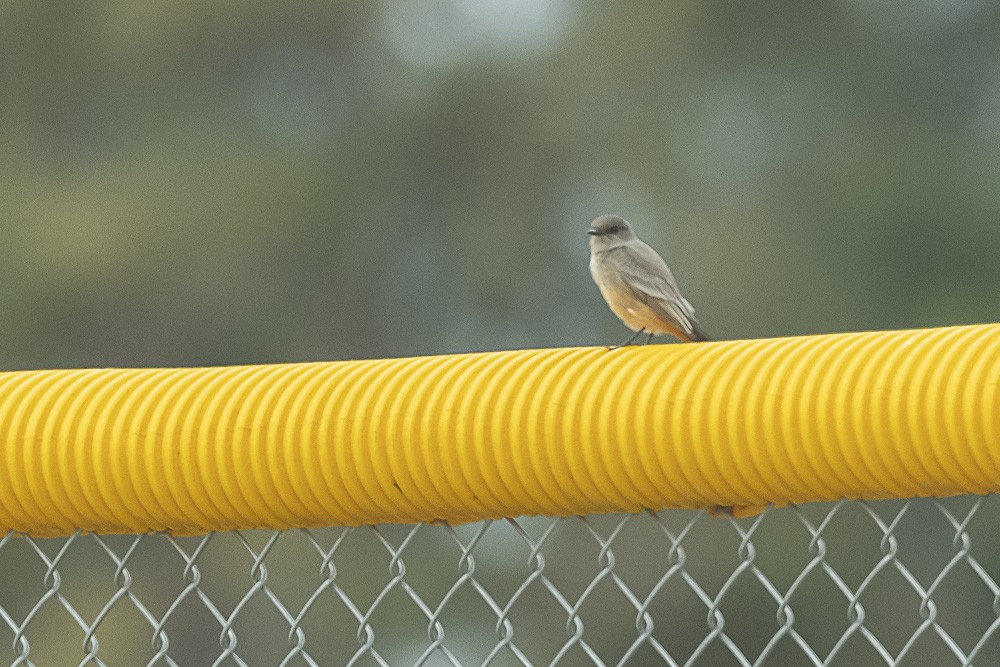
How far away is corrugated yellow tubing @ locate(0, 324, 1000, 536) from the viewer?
2.28m

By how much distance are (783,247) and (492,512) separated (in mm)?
15379

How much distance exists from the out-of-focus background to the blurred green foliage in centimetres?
3

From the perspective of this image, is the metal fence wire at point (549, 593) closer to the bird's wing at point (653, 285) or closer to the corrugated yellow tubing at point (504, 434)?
the bird's wing at point (653, 285)

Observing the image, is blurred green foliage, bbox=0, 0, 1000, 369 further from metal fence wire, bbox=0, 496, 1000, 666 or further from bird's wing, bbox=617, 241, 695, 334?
bird's wing, bbox=617, 241, 695, 334

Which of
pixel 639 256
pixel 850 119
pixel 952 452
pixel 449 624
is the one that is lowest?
pixel 952 452

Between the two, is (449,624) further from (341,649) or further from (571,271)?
(571,271)

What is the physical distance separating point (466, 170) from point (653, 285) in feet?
47.5

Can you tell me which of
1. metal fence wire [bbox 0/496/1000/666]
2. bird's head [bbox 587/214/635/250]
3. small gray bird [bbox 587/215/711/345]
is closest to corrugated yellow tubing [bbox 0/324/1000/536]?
small gray bird [bbox 587/215/711/345]

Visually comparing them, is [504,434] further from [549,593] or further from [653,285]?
[549,593]

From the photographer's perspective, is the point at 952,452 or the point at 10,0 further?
the point at 10,0

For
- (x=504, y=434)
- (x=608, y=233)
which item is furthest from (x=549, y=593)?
(x=504, y=434)

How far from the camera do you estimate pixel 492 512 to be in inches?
102

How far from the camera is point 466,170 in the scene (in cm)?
1961

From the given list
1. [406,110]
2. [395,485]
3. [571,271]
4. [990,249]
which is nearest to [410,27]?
[406,110]
